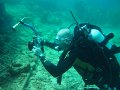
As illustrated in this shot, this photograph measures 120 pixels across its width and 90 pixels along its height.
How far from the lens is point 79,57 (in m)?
3.64

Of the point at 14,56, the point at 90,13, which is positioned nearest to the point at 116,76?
the point at 14,56

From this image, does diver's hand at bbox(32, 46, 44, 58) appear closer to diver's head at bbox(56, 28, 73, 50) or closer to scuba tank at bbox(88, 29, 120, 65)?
diver's head at bbox(56, 28, 73, 50)

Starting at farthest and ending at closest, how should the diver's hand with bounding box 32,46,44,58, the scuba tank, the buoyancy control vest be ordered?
the diver's hand with bounding box 32,46,44,58, the scuba tank, the buoyancy control vest

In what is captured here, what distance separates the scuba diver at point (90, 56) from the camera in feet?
11.6

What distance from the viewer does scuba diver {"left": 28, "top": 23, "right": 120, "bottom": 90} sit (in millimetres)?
3541

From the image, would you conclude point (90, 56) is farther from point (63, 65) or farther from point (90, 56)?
point (63, 65)

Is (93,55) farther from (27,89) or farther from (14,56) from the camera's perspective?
(14,56)

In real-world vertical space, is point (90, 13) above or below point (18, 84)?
above

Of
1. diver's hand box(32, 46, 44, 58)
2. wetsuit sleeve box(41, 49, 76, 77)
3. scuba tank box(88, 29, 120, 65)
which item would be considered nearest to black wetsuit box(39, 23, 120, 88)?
wetsuit sleeve box(41, 49, 76, 77)

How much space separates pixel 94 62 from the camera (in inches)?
144

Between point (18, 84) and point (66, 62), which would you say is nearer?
point (66, 62)

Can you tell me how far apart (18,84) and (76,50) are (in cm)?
310

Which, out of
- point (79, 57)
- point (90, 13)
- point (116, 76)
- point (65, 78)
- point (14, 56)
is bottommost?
point (116, 76)

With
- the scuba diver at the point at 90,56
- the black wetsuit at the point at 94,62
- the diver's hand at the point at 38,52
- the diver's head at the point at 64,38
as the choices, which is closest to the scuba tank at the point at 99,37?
the scuba diver at the point at 90,56
